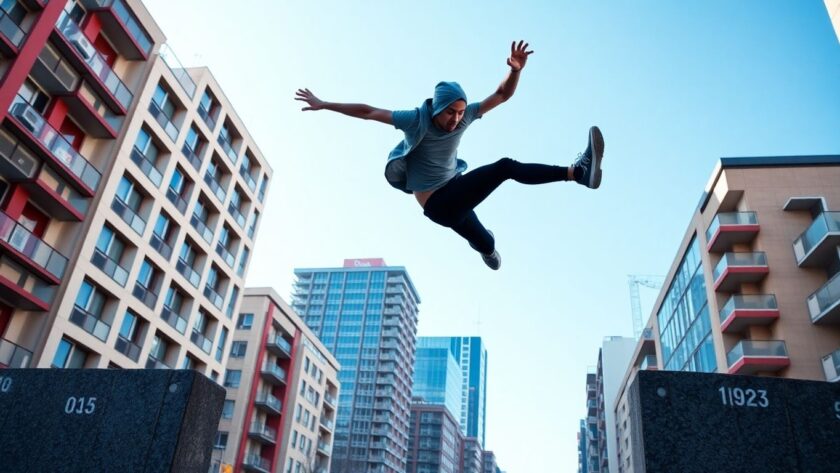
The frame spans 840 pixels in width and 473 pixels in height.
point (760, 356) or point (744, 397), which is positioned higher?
point (760, 356)

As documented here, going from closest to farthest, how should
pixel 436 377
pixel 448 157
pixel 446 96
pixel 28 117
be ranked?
pixel 446 96, pixel 448 157, pixel 28 117, pixel 436 377

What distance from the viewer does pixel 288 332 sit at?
180 feet

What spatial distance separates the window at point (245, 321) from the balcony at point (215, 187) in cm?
1619

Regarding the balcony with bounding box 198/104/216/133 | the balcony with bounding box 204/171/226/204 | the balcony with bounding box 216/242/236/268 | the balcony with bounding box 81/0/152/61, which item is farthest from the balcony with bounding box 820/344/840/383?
the balcony with bounding box 81/0/152/61

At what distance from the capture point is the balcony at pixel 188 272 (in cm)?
3306

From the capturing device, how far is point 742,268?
2941 centimetres

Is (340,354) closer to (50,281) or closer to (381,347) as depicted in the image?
(381,347)

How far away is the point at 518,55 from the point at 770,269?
96.8ft

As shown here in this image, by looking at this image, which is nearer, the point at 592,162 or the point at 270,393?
the point at 592,162

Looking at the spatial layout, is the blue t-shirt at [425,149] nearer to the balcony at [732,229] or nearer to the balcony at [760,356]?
the balcony at [760,356]

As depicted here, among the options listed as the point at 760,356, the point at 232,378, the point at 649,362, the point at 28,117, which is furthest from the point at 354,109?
the point at 649,362

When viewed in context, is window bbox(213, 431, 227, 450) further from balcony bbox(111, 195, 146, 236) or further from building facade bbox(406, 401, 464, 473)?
A: building facade bbox(406, 401, 464, 473)

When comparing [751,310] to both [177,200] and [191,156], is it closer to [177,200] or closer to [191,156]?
[177,200]

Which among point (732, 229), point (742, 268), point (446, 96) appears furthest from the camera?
point (732, 229)
